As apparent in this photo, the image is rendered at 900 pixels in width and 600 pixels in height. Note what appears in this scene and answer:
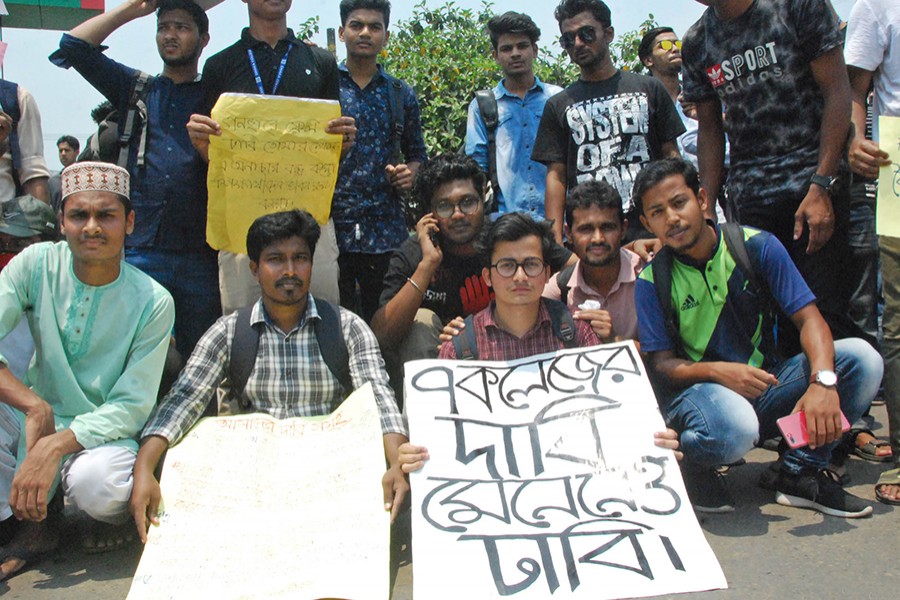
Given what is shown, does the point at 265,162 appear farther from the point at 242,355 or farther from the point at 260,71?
the point at 242,355

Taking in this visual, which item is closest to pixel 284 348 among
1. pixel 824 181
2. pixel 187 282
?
pixel 187 282

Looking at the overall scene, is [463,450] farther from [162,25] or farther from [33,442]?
[162,25]

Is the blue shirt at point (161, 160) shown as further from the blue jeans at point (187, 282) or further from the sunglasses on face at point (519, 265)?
the sunglasses on face at point (519, 265)

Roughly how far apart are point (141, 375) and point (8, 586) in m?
0.93

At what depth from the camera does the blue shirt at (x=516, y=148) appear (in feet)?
17.0

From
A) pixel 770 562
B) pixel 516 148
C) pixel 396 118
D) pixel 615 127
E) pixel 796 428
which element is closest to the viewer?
pixel 770 562

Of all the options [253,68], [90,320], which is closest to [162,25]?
[253,68]

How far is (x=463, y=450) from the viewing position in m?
3.22

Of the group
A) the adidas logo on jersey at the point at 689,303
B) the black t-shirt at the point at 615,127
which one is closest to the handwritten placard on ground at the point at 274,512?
the adidas logo on jersey at the point at 689,303

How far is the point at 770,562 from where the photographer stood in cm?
Result: 305

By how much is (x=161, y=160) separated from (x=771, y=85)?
3018 millimetres

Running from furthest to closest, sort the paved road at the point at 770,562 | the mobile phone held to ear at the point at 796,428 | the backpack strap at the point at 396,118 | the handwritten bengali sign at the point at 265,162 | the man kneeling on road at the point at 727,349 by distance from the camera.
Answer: the backpack strap at the point at 396,118 → the handwritten bengali sign at the point at 265,162 → the man kneeling on road at the point at 727,349 → the mobile phone held to ear at the point at 796,428 → the paved road at the point at 770,562

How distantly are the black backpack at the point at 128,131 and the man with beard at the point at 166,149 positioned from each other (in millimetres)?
11

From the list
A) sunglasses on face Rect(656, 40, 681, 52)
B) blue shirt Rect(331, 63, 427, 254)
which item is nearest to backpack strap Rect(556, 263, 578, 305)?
blue shirt Rect(331, 63, 427, 254)
